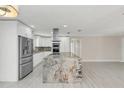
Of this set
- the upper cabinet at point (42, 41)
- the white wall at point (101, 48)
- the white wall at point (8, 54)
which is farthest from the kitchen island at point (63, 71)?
the white wall at point (101, 48)

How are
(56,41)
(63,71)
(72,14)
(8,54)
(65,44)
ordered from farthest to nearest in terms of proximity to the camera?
(65,44), (56,41), (8,54), (63,71), (72,14)

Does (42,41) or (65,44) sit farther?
(42,41)

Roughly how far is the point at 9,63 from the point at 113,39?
9867 millimetres

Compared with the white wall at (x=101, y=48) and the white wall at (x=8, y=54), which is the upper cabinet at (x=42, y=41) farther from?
the white wall at (x=8, y=54)

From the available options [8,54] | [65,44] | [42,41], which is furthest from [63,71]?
[42,41]

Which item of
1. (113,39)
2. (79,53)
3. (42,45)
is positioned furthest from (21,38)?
(113,39)

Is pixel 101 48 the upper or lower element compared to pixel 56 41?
lower

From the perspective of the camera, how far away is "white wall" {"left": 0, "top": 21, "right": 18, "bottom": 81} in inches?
227

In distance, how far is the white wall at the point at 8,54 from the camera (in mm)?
5770

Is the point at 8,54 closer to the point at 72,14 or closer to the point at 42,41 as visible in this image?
the point at 72,14

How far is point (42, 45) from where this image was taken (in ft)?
43.7

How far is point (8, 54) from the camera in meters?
5.79

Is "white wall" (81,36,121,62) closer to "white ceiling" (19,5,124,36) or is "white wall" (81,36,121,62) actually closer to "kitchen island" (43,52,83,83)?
"white ceiling" (19,5,124,36)
